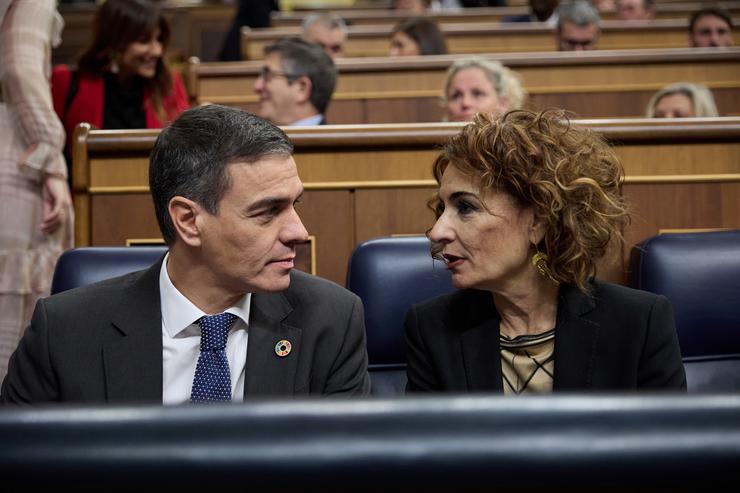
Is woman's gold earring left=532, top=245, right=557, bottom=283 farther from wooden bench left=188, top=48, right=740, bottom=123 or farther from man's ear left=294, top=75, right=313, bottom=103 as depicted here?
wooden bench left=188, top=48, right=740, bottom=123

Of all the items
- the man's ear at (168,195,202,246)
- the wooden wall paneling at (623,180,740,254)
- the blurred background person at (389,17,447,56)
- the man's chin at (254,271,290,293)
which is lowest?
the man's chin at (254,271,290,293)

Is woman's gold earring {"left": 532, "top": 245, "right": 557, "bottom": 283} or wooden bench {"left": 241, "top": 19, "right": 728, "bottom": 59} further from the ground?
wooden bench {"left": 241, "top": 19, "right": 728, "bottom": 59}

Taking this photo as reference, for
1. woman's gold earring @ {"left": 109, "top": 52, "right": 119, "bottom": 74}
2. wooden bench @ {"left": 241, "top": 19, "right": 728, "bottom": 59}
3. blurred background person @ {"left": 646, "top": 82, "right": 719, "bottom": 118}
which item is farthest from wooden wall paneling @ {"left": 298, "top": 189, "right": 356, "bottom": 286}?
wooden bench @ {"left": 241, "top": 19, "right": 728, "bottom": 59}

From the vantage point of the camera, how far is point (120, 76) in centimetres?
324

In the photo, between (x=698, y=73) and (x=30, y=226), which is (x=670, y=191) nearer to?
(x=30, y=226)

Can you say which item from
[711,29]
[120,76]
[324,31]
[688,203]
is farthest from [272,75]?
[711,29]

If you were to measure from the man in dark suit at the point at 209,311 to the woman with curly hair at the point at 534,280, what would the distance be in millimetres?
181

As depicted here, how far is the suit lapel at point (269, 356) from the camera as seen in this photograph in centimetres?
137

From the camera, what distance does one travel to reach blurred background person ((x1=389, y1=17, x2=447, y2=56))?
4.40m

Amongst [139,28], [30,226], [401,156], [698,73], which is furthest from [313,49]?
[698,73]

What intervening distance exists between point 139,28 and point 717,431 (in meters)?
3.10

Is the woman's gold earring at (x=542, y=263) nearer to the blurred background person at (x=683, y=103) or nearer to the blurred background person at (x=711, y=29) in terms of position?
the blurred background person at (x=683, y=103)

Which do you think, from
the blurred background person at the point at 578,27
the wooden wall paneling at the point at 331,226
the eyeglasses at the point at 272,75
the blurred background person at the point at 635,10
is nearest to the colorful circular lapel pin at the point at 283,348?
the wooden wall paneling at the point at 331,226

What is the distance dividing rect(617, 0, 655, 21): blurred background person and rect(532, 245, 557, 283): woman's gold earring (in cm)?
443
